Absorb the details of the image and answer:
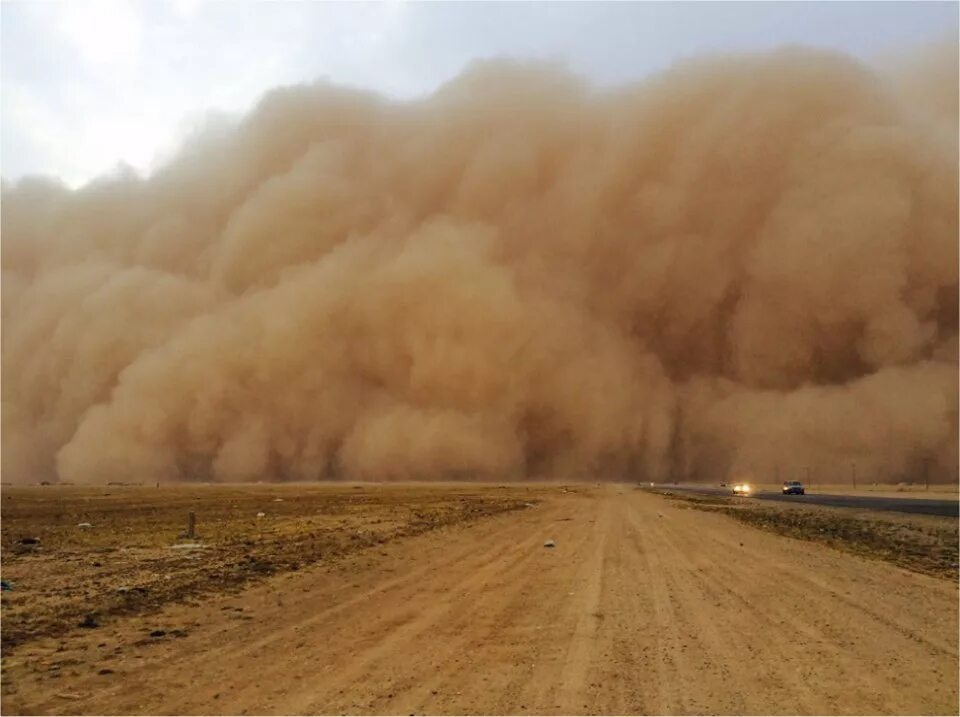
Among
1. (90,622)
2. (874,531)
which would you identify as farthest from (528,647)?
(874,531)

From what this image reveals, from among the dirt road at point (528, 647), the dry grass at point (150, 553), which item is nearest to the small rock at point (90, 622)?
the dry grass at point (150, 553)

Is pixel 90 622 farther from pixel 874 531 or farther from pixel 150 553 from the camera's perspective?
pixel 874 531

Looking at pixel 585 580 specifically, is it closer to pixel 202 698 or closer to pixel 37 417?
pixel 202 698

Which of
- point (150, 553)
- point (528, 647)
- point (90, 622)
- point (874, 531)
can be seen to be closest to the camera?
point (528, 647)

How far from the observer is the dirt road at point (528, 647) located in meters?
4.57

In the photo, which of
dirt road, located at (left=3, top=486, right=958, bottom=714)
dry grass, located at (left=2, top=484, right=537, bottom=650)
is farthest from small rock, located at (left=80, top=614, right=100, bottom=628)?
dirt road, located at (left=3, top=486, right=958, bottom=714)

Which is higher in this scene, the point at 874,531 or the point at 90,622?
the point at 90,622

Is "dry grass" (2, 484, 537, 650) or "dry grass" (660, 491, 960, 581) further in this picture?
"dry grass" (660, 491, 960, 581)

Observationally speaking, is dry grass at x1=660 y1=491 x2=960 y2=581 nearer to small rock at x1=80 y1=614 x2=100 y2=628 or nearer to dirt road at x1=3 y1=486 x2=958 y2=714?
dirt road at x1=3 y1=486 x2=958 y2=714

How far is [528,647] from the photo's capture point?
5754mm

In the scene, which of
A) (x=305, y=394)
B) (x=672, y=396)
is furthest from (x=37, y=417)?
(x=672, y=396)

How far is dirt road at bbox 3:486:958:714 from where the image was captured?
457 cm

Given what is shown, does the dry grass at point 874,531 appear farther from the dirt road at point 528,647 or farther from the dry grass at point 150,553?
the dry grass at point 150,553

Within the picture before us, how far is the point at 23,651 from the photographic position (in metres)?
5.56
